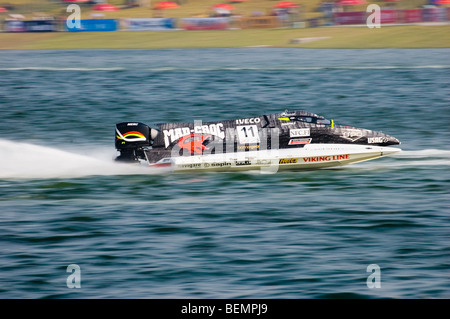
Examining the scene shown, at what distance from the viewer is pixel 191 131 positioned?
731 inches

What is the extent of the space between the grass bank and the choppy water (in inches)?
1005

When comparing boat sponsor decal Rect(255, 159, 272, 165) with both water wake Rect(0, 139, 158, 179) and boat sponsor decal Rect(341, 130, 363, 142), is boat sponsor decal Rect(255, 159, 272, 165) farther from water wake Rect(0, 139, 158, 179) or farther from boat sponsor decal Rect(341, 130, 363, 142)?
water wake Rect(0, 139, 158, 179)

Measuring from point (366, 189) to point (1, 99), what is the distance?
24.2m

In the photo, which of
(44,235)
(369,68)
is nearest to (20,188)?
(44,235)

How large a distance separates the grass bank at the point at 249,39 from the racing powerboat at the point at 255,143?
127 feet

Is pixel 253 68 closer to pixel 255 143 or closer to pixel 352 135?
pixel 352 135

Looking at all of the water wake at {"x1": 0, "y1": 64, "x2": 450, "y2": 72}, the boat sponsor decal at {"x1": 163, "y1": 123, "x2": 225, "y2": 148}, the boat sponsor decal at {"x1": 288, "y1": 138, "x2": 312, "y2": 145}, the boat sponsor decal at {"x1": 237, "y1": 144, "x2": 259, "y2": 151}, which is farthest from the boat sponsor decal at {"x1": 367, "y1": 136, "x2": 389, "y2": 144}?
the water wake at {"x1": 0, "y1": 64, "x2": 450, "y2": 72}

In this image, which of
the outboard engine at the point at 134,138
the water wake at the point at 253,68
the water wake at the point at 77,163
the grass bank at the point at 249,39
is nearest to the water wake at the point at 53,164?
the water wake at the point at 77,163

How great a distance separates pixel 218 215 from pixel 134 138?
4487 mm

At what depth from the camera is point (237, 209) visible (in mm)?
15797

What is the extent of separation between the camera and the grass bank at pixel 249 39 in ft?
188

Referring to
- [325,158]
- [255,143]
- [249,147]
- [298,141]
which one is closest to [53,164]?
[249,147]
